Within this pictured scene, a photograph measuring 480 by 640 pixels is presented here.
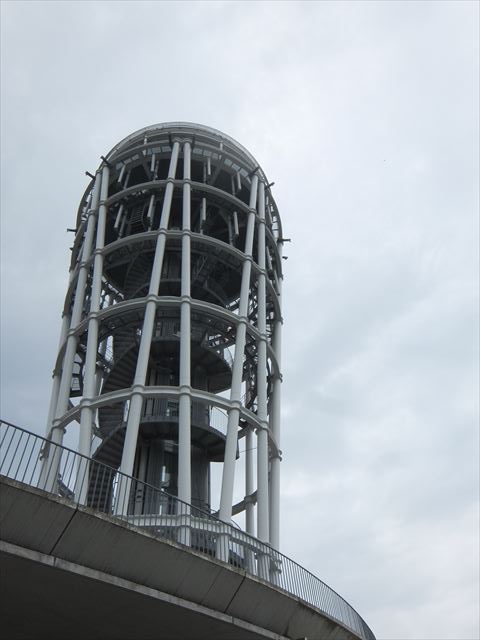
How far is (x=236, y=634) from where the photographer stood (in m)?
16.2

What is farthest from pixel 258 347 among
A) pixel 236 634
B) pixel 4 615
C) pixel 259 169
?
pixel 4 615

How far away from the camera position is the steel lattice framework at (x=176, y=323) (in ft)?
80.5

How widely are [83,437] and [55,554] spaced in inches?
433

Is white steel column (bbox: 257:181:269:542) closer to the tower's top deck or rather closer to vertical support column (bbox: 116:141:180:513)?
the tower's top deck

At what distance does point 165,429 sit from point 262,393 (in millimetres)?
Answer: 3943

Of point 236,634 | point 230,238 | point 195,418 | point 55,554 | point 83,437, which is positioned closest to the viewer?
point 55,554

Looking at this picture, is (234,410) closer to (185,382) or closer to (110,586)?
(185,382)

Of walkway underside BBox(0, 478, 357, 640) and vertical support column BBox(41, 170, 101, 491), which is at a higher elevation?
vertical support column BBox(41, 170, 101, 491)

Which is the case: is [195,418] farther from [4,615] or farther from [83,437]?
[4,615]

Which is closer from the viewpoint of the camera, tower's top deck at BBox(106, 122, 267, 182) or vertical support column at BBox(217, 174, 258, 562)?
vertical support column at BBox(217, 174, 258, 562)

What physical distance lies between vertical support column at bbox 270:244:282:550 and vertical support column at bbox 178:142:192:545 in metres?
3.79

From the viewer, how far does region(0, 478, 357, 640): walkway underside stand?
12609mm

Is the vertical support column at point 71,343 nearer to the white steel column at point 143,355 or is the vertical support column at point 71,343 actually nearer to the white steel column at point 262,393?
the white steel column at point 143,355

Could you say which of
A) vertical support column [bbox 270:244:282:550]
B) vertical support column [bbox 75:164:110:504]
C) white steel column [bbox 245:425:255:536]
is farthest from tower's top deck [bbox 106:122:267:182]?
white steel column [bbox 245:425:255:536]
